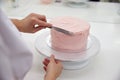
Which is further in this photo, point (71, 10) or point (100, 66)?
point (71, 10)

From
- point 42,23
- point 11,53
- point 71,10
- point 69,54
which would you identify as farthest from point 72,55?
point 71,10

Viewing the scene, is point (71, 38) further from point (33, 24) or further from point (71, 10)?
point (71, 10)

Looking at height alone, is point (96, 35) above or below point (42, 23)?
below

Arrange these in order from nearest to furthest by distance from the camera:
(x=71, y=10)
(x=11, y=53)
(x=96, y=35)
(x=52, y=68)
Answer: (x=11, y=53) < (x=52, y=68) < (x=96, y=35) < (x=71, y=10)

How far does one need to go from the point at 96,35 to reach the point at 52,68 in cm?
29

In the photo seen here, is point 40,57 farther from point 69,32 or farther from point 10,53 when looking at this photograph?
point 10,53

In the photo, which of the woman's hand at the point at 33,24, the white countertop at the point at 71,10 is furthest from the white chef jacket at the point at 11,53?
the white countertop at the point at 71,10

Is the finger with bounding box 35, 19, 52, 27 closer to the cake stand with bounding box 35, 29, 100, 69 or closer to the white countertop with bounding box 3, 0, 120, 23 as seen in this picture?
the cake stand with bounding box 35, 29, 100, 69

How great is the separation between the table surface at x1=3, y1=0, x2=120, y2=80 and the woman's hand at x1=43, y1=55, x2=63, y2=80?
0.10 ft

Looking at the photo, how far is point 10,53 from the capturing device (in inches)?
15.4

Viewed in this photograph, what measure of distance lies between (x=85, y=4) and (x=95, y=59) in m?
0.44

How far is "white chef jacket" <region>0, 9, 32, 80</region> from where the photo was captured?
371 mm

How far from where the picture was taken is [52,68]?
1.81 feet

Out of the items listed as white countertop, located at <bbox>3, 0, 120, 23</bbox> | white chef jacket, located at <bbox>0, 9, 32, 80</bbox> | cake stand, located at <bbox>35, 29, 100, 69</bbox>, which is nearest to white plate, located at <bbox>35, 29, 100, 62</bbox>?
cake stand, located at <bbox>35, 29, 100, 69</bbox>
